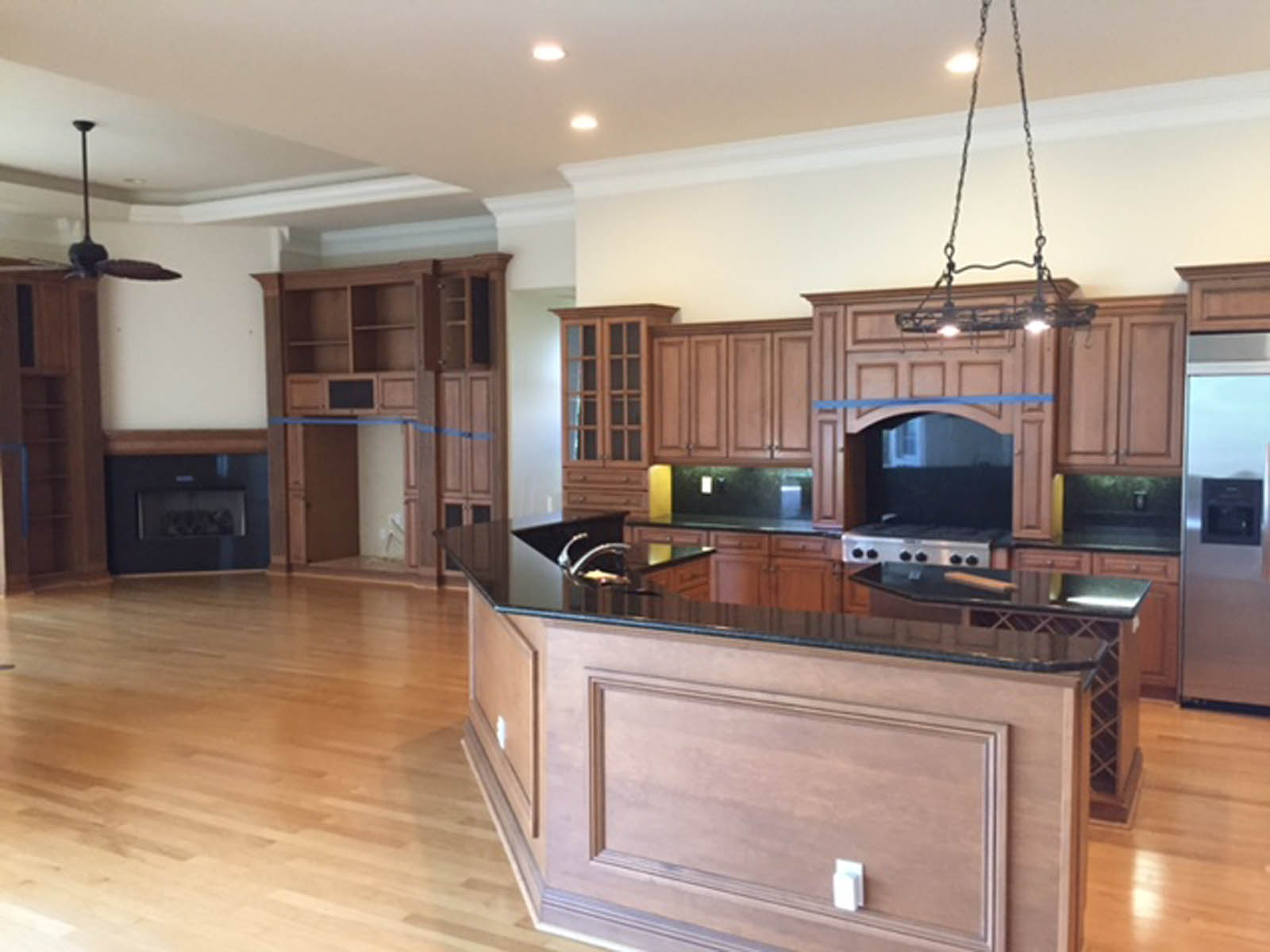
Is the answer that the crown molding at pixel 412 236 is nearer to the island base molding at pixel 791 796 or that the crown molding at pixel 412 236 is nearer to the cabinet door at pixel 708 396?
the cabinet door at pixel 708 396

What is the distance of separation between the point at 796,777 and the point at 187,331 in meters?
8.59

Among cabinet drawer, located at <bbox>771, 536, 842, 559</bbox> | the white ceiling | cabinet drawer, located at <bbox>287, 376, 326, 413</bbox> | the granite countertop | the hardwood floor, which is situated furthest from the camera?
cabinet drawer, located at <bbox>287, 376, 326, 413</bbox>

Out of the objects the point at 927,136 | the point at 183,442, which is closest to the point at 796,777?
the point at 927,136

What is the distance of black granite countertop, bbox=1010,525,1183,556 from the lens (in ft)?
17.9

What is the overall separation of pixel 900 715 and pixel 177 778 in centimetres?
324

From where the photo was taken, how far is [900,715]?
2.55 m

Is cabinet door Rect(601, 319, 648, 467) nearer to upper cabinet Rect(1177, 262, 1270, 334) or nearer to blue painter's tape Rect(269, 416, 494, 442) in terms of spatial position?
blue painter's tape Rect(269, 416, 494, 442)

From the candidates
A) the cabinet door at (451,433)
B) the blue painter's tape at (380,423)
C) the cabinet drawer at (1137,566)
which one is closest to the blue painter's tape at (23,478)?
the blue painter's tape at (380,423)

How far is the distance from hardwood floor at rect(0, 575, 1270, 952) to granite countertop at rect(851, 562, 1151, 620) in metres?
0.84

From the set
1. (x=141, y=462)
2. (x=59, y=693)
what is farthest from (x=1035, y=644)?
(x=141, y=462)

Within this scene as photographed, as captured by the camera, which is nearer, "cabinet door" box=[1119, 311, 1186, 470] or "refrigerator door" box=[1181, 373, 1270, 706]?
"refrigerator door" box=[1181, 373, 1270, 706]

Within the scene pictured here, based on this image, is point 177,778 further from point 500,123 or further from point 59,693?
point 500,123

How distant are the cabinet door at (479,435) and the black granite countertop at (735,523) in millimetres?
2080

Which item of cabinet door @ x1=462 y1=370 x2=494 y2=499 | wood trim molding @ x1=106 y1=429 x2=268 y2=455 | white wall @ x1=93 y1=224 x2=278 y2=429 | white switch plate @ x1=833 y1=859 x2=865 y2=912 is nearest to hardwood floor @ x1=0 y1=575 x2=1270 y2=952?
white switch plate @ x1=833 y1=859 x2=865 y2=912
